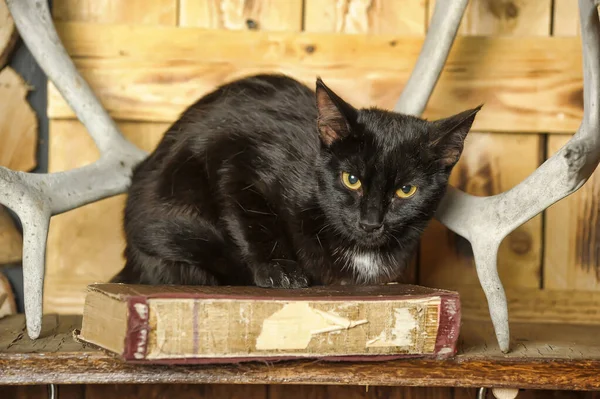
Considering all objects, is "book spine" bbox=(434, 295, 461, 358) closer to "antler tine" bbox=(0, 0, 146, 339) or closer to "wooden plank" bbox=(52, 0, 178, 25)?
"antler tine" bbox=(0, 0, 146, 339)

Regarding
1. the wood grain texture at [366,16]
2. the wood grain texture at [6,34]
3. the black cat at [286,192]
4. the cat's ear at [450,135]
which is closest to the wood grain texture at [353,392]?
the black cat at [286,192]

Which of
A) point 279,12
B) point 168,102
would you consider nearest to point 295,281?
point 168,102

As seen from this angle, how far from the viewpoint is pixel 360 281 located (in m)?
1.18

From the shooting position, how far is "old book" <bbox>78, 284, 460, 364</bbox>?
857 mm

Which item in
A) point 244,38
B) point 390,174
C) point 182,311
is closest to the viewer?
point 182,311

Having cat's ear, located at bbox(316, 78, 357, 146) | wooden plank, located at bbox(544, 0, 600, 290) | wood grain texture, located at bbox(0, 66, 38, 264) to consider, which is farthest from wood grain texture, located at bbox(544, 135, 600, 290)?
wood grain texture, located at bbox(0, 66, 38, 264)

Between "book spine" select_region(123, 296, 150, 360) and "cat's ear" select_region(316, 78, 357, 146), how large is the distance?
1.35 ft

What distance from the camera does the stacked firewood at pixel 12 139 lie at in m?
1.41

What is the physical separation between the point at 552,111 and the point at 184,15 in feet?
2.79

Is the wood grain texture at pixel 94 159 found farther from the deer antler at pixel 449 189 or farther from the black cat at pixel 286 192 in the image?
the black cat at pixel 286 192

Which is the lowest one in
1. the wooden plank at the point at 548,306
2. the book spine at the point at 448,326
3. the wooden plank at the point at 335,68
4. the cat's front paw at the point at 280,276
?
the wooden plank at the point at 548,306

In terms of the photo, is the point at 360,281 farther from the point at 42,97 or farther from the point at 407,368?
the point at 42,97

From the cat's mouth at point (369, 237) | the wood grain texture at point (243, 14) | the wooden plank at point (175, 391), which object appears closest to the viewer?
the cat's mouth at point (369, 237)

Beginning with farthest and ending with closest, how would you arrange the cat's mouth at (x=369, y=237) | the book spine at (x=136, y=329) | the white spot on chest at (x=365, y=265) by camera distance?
the white spot on chest at (x=365, y=265), the cat's mouth at (x=369, y=237), the book spine at (x=136, y=329)
